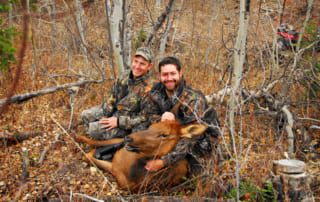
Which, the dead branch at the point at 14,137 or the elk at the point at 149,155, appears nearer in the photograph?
the elk at the point at 149,155

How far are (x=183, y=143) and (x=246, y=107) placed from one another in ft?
7.25

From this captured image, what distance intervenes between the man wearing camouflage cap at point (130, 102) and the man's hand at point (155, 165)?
0.82 meters

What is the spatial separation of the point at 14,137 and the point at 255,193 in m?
3.25

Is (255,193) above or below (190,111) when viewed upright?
below

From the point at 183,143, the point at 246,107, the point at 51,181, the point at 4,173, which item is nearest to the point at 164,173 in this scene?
the point at 183,143

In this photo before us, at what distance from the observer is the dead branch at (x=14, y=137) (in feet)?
15.1

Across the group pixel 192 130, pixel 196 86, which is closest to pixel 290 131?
pixel 192 130

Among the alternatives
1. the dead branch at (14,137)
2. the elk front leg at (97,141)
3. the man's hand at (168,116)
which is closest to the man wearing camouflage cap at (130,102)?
the elk front leg at (97,141)

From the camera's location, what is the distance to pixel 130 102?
4480mm

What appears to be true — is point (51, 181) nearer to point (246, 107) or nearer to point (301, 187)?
point (301, 187)

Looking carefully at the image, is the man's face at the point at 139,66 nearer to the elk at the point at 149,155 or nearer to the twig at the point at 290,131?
the elk at the point at 149,155

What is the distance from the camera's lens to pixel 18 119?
5359mm

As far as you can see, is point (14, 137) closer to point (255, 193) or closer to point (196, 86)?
point (255, 193)

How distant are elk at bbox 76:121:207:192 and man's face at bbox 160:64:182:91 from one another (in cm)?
57
